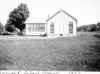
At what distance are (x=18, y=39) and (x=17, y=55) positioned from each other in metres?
0.33

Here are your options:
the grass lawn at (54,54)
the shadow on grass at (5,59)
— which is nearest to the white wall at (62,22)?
the grass lawn at (54,54)

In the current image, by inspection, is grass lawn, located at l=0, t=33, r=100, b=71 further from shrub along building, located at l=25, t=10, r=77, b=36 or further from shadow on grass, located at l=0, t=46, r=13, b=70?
shrub along building, located at l=25, t=10, r=77, b=36

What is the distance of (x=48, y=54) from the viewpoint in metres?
1.93

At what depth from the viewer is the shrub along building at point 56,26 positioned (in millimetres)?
1858

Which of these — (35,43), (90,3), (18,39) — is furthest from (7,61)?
Result: (90,3)

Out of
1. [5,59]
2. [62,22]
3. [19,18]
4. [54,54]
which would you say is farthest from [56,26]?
[5,59]

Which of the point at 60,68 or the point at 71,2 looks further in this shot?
the point at 71,2

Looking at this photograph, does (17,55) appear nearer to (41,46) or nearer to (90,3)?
(41,46)

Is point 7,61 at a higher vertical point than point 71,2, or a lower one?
lower

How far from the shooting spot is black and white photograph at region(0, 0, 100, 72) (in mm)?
1859

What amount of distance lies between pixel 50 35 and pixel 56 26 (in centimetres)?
23

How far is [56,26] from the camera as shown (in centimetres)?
198

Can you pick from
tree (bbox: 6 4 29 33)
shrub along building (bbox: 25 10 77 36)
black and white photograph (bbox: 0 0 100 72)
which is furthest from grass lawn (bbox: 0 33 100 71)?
tree (bbox: 6 4 29 33)

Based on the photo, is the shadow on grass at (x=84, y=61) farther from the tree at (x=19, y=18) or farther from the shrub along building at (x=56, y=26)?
the tree at (x=19, y=18)
